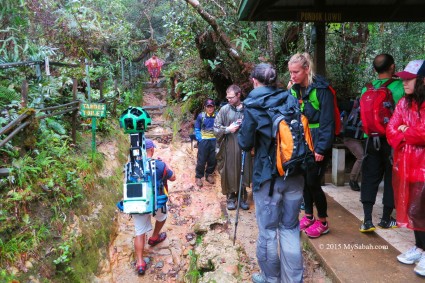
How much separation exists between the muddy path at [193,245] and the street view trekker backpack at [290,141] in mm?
1346

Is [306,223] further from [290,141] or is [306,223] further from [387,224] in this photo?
[290,141]

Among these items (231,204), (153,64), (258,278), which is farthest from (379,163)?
(153,64)

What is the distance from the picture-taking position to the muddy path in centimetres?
A: 392

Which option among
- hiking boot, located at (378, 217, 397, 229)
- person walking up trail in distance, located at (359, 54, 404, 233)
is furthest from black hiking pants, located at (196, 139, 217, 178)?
hiking boot, located at (378, 217, 397, 229)

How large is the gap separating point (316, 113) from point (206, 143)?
13.2ft

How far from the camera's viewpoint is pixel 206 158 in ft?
24.6

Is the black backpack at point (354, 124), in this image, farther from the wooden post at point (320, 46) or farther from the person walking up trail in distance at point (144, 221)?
the person walking up trail in distance at point (144, 221)

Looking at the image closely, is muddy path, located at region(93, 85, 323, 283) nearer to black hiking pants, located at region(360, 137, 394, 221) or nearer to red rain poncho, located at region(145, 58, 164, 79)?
black hiking pants, located at region(360, 137, 394, 221)

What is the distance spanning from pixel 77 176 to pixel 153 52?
14.5 metres

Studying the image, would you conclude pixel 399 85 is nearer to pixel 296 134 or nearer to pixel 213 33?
pixel 296 134

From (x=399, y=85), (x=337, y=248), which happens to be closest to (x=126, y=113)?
(x=337, y=248)

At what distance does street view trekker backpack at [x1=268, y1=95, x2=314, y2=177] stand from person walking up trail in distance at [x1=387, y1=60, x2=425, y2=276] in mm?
945

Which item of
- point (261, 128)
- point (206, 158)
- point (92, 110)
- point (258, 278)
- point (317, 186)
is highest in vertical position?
point (92, 110)

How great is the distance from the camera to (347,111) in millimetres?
6176
